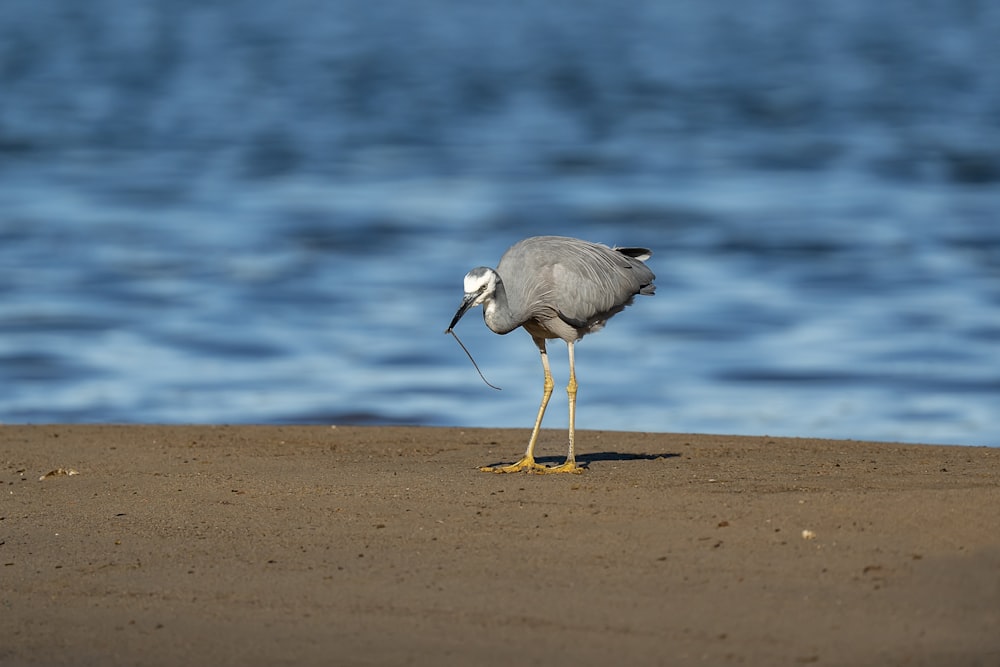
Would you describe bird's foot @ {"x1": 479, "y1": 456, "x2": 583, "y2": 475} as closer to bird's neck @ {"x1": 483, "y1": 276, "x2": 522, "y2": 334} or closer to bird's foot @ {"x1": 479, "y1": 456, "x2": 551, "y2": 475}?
bird's foot @ {"x1": 479, "y1": 456, "x2": 551, "y2": 475}

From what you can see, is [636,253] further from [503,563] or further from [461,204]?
[461,204]

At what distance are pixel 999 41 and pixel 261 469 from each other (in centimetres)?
4749

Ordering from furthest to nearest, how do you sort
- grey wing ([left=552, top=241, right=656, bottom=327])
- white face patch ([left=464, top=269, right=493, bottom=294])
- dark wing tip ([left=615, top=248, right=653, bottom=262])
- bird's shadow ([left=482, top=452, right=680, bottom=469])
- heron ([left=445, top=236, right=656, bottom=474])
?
dark wing tip ([left=615, top=248, right=653, bottom=262]) < bird's shadow ([left=482, top=452, right=680, bottom=469]) < grey wing ([left=552, top=241, right=656, bottom=327]) < heron ([left=445, top=236, right=656, bottom=474]) < white face patch ([left=464, top=269, right=493, bottom=294])

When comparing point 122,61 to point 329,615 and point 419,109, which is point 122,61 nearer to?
point 419,109

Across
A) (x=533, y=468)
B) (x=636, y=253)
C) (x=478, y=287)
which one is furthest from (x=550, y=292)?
(x=636, y=253)

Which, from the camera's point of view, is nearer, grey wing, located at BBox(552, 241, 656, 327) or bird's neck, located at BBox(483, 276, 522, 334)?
bird's neck, located at BBox(483, 276, 522, 334)

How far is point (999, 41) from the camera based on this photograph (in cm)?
5153

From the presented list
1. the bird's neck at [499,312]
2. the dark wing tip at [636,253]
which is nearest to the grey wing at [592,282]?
the dark wing tip at [636,253]

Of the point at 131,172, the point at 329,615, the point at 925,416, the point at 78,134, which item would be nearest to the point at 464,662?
the point at 329,615

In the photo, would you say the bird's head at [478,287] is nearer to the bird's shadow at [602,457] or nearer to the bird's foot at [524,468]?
the bird's foot at [524,468]

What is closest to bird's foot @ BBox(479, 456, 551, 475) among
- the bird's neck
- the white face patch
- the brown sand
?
the brown sand

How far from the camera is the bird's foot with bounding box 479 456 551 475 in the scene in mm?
8500

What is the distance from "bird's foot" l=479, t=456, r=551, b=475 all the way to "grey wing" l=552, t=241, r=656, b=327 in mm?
820

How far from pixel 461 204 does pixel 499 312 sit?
1535cm
